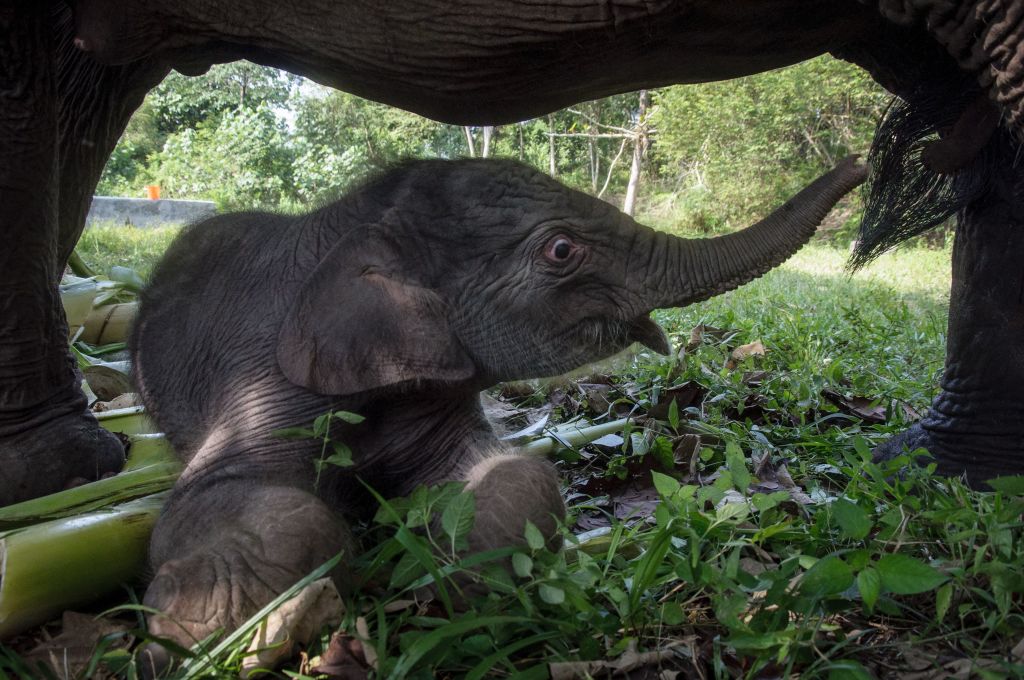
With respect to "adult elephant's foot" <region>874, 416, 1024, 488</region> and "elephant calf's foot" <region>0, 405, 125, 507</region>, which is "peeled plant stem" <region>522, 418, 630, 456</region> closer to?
"adult elephant's foot" <region>874, 416, 1024, 488</region>

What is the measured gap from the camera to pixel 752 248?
8.30 feet

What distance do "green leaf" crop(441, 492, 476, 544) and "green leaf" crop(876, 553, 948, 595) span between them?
812 mm

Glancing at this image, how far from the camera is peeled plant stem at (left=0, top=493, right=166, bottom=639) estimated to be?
6.82 ft

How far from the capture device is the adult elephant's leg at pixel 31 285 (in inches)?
108

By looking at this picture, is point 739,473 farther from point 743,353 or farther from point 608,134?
point 608,134

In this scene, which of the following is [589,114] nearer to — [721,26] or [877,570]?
[721,26]

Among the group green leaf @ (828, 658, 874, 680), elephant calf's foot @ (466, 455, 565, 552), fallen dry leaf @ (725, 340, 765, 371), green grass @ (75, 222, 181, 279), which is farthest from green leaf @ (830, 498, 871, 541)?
green grass @ (75, 222, 181, 279)

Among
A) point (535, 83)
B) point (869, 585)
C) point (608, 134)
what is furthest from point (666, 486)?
point (608, 134)

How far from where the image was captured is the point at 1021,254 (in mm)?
2930

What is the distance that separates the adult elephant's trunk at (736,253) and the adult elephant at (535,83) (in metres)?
0.45

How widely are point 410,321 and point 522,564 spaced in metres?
0.78

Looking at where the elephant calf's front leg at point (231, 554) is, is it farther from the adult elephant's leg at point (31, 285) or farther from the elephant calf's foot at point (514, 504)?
the adult elephant's leg at point (31, 285)

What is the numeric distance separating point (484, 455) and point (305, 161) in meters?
10.2

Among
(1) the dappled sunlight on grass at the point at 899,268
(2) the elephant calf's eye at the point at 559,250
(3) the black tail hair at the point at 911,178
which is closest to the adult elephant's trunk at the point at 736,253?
(2) the elephant calf's eye at the point at 559,250
